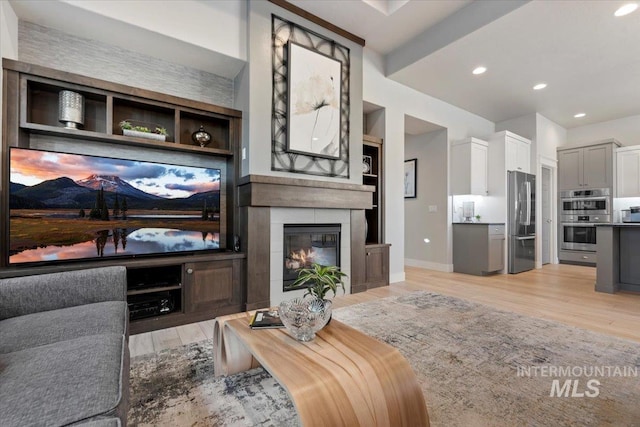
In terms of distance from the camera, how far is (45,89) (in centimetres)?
248

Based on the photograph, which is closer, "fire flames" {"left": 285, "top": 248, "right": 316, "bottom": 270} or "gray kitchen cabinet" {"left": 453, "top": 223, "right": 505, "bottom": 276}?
"fire flames" {"left": 285, "top": 248, "right": 316, "bottom": 270}

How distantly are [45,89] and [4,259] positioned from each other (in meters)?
1.43

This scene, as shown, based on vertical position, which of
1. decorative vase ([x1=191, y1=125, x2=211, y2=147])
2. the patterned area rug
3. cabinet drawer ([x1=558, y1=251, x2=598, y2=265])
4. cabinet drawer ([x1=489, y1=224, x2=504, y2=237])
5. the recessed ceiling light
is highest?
the recessed ceiling light

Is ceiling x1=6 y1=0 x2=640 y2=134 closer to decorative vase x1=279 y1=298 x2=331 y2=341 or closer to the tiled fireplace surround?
the tiled fireplace surround

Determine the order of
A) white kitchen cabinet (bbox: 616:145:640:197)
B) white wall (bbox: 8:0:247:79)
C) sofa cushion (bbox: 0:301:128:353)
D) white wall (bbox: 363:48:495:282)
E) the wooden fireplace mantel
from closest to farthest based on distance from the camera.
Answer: sofa cushion (bbox: 0:301:128:353), white wall (bbox: 8:0:247:79), the wooden fireplace mantel, white wall (bbox: 363:48:495:282), white kitchen cabinet (bbox: 616:145:640:197)

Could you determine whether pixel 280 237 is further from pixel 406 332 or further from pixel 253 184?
pixel 406 332

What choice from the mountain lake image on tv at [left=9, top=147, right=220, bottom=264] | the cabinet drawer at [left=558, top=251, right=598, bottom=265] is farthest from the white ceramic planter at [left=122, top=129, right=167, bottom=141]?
the cabinet drawer at [left=558, top=251, right=598, bottom=265]

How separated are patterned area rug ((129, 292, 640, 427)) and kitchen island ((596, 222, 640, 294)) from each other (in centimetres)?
200

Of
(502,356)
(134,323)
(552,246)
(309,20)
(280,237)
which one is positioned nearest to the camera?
(502,356)

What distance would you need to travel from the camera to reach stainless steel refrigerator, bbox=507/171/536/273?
16.9 feet

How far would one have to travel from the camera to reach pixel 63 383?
0.89 m

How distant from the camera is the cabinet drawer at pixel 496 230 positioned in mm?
4827

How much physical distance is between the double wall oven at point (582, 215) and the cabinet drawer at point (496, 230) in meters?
2.27

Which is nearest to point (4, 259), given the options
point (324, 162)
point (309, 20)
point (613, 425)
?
point (324, 162)
